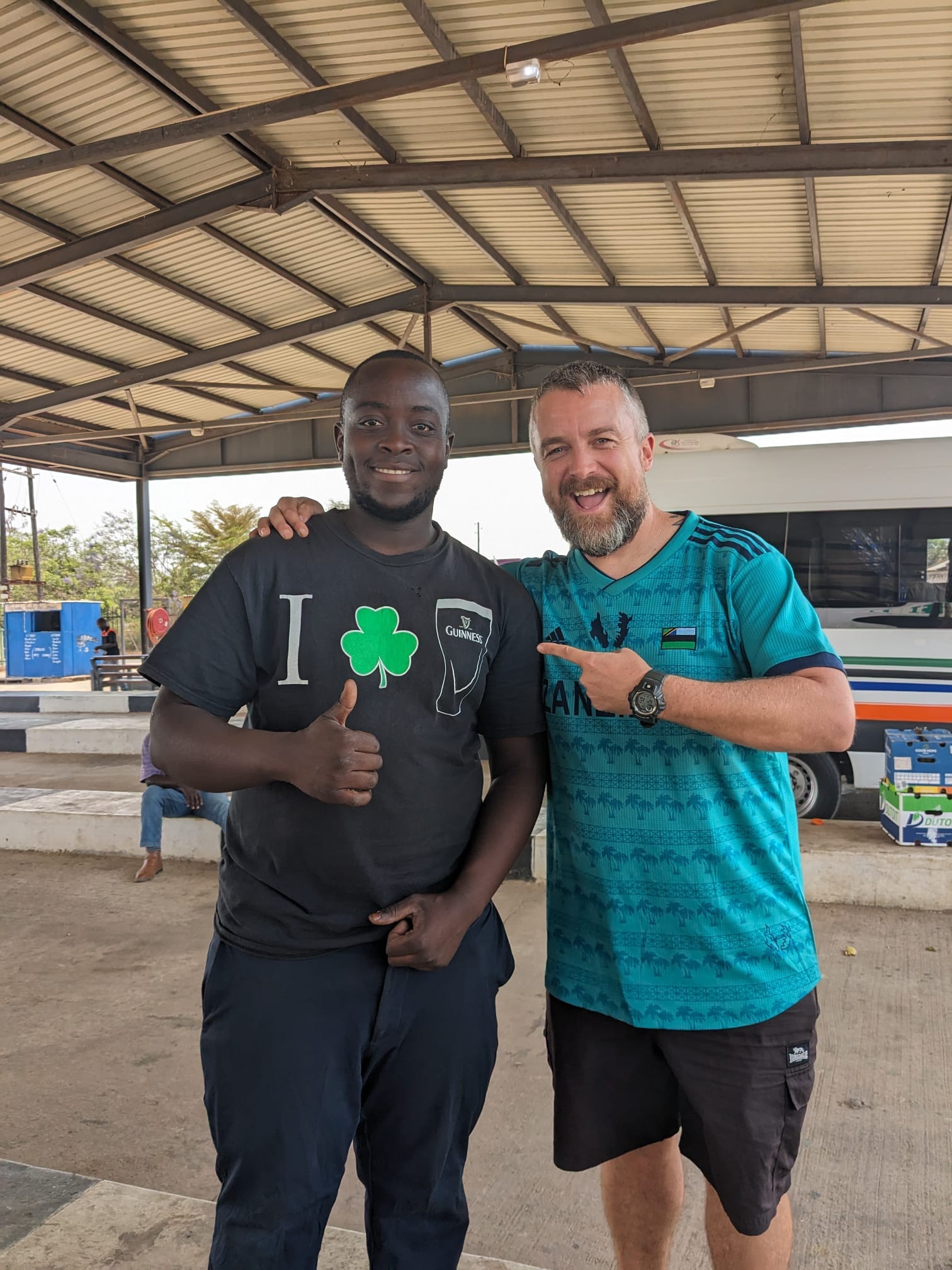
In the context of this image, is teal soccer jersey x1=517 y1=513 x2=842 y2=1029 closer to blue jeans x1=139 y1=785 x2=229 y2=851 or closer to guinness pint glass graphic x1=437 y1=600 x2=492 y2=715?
guinness pint glass graphic x1=437 y1=600 x2=492 y2=715

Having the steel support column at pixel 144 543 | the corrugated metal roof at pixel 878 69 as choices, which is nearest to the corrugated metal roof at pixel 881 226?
the corrugated metal roof at pixel 878 69

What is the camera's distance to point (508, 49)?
5297 mm

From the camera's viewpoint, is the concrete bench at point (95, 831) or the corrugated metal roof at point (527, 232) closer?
the concrete bench at point (95, 831)

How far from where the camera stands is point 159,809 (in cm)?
644

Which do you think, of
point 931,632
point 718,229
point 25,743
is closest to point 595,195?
point 718,229

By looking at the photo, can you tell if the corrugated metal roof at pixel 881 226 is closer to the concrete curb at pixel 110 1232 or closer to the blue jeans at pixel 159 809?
the blue jeans at pixel 159 809

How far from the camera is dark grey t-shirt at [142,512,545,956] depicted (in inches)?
67.5

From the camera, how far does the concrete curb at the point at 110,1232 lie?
2.27m

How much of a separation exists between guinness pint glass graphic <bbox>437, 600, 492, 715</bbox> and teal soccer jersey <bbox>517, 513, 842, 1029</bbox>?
0.71 feet

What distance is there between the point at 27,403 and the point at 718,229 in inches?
409

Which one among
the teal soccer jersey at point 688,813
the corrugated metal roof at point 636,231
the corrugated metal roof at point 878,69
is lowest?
the teal soccer jersey at point 688,813

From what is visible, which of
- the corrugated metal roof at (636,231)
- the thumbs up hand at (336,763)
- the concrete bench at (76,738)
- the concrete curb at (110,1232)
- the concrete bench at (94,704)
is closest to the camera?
the thumbs up hand at (336,763)

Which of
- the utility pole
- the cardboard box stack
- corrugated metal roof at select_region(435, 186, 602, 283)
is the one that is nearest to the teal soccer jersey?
the cardboard box stack

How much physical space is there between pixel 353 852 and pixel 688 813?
690mm
